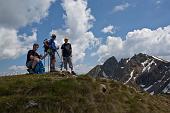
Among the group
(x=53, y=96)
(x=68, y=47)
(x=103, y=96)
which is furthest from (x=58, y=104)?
(x=68, y=47)

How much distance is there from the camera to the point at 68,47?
113ft

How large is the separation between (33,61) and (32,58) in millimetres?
273

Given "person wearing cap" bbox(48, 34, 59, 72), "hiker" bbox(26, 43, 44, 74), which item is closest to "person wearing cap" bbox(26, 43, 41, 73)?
"hiker" bbox(26, 43, 44, 74)

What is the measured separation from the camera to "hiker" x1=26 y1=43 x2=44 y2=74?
31656 mm

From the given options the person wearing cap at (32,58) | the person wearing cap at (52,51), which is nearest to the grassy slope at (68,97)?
the person wearing cap at (32,58)

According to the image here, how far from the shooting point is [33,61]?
104 feet

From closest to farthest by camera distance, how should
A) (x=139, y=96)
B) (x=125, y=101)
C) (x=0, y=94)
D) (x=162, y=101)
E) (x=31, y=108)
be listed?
1. (x=31, y=108)
2. (x=0, y=94)
3. (x=125, y=101)
4. (x=139, y=96)
5. (x=162, y=101)

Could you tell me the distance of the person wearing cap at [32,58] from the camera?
3162 cm

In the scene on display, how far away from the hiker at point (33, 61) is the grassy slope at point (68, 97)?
341 cm

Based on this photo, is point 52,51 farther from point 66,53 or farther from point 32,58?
point 32,58

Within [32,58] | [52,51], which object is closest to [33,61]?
[32,58]

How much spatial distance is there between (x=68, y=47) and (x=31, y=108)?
38.5 feet

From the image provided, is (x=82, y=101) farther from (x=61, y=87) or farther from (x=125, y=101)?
(x=125, y=101)

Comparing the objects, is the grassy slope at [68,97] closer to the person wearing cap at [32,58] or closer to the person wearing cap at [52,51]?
the person wearing cap at [32,58]
